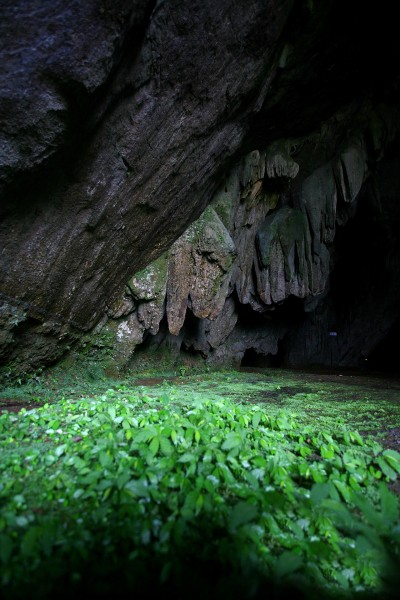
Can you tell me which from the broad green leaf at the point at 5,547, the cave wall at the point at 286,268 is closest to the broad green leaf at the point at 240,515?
the broad green leaf at the point at 5,547

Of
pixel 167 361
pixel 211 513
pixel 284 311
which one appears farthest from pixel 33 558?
pixel 284 311

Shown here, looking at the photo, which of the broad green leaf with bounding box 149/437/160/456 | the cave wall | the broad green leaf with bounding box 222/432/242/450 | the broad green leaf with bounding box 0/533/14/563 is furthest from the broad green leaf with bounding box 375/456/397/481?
the cave wall

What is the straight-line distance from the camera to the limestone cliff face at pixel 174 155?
380cm

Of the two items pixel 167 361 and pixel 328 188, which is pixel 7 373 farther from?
pixel 328 188

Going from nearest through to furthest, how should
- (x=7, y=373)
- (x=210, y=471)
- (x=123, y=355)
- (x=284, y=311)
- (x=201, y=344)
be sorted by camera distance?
1. (x=210, y=471)
2. (x=7, y=373)
3. (x=123, y=355)
4. (x=201, y=344)
5. (x=284, y=311)

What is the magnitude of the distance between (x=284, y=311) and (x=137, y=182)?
35.0ft

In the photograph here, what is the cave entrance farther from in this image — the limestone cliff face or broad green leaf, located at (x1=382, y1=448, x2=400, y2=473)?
broad green leaf, located at (x1=382, y1=448, x2=400, y2=473)

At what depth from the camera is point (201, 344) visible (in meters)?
11.0

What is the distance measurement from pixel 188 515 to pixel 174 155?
6.02 m

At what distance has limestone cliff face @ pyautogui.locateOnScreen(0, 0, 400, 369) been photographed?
149 inches

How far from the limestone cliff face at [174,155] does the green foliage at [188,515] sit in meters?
3.58

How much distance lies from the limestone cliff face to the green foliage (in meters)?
3.58

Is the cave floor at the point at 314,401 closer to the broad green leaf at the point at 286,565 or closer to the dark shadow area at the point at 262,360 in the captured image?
the broad green leaf at the point at 286,565

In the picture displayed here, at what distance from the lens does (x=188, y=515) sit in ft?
5.44
